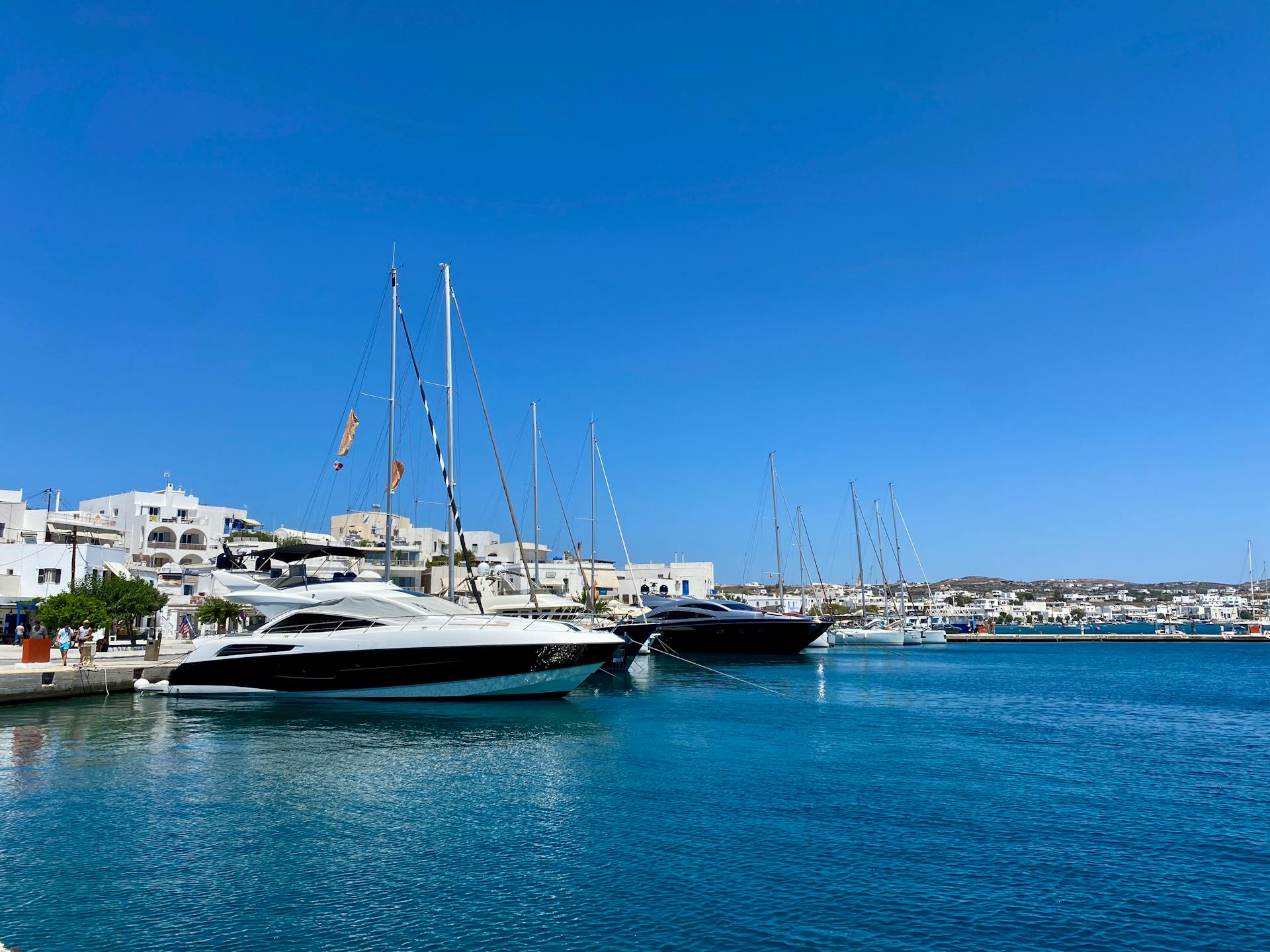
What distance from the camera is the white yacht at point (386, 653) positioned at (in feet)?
86.0

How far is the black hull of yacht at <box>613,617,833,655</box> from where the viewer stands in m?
59.8

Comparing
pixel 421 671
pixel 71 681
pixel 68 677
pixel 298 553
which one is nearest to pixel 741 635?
pixel 298 553

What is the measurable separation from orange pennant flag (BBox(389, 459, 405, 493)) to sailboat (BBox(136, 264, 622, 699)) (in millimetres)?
5187

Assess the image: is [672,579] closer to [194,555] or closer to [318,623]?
[194,555]

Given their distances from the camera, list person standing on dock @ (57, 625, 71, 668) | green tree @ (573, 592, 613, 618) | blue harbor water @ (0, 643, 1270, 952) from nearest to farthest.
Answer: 1. blue harbor water @ (0, 643, 1270, 952)
2. person standing on dock @ (57, 625, 71, 668)
3. green tree @ (573, 592, 613, 618)

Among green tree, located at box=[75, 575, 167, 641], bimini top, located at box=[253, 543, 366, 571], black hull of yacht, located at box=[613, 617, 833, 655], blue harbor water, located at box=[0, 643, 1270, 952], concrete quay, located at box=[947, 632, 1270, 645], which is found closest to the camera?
blue harbor water, located at box=[0, 643, 1270, 952]

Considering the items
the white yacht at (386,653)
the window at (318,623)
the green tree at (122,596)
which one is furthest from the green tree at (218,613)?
the window at (318,623)

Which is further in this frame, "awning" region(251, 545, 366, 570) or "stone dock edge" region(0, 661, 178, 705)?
"awning" region(251, 545, 366, 570)

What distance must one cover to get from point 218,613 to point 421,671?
27.7 m

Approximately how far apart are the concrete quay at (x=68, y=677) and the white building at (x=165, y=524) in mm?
41602

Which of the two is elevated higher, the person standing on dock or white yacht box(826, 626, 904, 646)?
the person standing on dock

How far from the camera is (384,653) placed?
26281mm

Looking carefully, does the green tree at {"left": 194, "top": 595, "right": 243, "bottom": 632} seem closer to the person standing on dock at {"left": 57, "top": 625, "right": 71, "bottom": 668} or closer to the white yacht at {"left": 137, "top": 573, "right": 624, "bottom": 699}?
the person standing on dock at {"left": 57, "top": 625, "right": 71, "bottom": 668}

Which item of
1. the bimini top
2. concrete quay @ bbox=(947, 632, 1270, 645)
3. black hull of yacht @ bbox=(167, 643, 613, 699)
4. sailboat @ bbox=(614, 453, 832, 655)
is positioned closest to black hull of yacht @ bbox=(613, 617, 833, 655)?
sailboat @ bbox=(614, 453, 832, 655)
